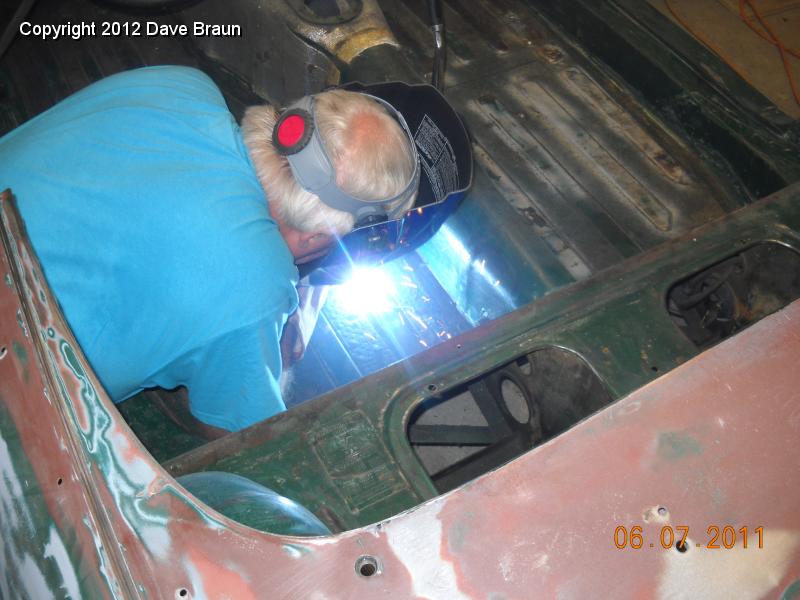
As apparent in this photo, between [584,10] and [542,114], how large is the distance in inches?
18.6

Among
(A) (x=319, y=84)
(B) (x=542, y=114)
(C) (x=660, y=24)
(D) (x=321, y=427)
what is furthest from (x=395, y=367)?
(C) (x=660, y=24)

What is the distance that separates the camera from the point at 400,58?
93.4 inches

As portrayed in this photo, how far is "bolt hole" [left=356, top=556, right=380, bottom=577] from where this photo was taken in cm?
86

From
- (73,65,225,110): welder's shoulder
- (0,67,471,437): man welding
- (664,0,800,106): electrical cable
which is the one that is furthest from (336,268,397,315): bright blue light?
(664,0,800,106): electrical cable

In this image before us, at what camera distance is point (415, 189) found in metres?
1.69

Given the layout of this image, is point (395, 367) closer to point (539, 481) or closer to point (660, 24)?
point (539, 481)

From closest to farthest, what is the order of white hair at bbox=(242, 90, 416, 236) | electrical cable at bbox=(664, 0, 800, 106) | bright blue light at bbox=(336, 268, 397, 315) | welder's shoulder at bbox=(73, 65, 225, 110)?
white hair at bbox=(242, 90, 416, 236), welder's shoulder at bbox=(73, 65, 225, 110), bright blue light at bbox=(336, 268, 397, 315), electrical cable at bbox=(664, 0, 800, 106)

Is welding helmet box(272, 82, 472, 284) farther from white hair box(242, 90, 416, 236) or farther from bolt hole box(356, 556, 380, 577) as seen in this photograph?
bolt hole box(356, 556, 380, 577)
